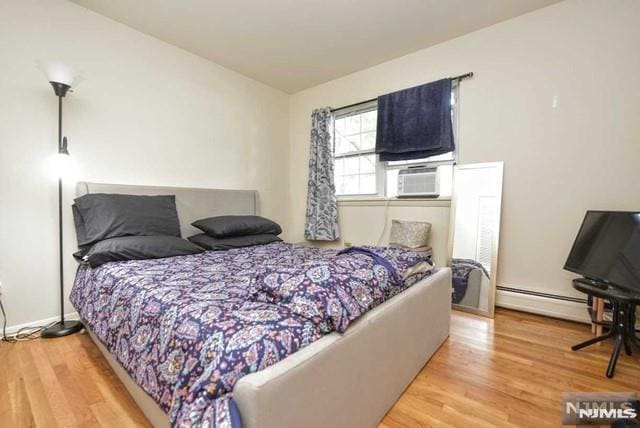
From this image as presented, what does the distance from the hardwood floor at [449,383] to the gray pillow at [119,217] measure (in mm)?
755

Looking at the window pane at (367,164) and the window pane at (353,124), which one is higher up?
the window pane at (353,124)

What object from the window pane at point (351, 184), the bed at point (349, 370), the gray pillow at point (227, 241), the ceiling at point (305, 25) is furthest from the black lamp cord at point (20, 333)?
the window pane at point (351, 184)

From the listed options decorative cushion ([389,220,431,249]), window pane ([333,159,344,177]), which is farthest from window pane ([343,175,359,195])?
decorative cushion ([389,220,431,249])

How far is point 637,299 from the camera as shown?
1578 millimetres

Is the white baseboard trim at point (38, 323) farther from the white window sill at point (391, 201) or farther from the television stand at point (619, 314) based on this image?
the television stand at point (619, 314)

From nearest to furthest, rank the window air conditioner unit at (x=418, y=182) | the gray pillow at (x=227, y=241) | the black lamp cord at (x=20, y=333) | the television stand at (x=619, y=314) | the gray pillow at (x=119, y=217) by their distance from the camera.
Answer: the television stand at (x=619, y=314) < the black lamp cord at (x=20, y=333) < the gray pillow at (x=119, y=217) < the gray pillow at (x=227, y=241) < the window air conditioner unit at (x=418, y=182)

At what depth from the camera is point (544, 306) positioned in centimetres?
241

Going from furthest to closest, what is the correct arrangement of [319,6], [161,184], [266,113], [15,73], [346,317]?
[266,113] < [161,184] < [319,6] < [15,73] < [346,317]

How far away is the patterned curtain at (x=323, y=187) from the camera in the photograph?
3.66 metres

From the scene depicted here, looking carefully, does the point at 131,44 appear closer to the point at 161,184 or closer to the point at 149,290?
the point at 161,184

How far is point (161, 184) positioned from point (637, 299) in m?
3.56

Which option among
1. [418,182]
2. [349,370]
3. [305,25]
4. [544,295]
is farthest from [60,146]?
[544,295]

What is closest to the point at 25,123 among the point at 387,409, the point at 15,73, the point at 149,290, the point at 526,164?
the point at 15,73

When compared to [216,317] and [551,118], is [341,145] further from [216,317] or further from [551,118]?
[216,317]
